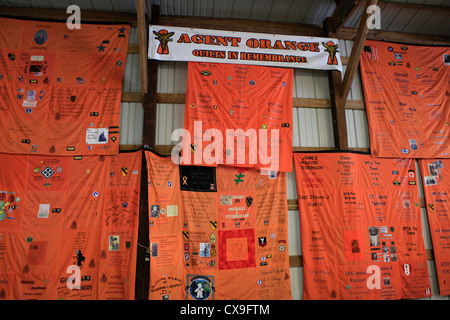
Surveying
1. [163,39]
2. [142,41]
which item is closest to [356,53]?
[163,39]

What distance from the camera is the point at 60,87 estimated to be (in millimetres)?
4781

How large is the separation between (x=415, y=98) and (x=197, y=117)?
12.7 feet

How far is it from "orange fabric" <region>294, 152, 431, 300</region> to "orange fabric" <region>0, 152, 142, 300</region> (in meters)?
2.70

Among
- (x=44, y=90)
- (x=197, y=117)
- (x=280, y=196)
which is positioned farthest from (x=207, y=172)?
(x=44, y=90)

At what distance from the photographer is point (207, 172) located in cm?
478

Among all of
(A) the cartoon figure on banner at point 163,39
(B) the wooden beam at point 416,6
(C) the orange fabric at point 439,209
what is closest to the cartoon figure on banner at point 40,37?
(A) the cartoon figure on banner at point 163,39

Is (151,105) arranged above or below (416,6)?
below

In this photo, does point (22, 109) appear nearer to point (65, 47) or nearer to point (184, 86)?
point (65, 47)

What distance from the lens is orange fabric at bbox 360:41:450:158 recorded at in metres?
5.26

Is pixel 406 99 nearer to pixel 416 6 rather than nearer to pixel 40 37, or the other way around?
pixel 416 6

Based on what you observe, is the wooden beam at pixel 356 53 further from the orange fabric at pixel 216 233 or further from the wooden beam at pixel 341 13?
the orange fabric at pixel 216 233

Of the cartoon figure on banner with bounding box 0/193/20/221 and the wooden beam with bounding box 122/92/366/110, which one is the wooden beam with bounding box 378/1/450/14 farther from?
the cartoon figure on banner with bounding box 0/193/20/221

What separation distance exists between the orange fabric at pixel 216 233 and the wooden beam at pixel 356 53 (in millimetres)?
2022

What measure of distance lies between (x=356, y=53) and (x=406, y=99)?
1.33 m
